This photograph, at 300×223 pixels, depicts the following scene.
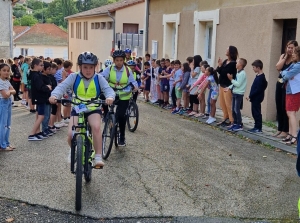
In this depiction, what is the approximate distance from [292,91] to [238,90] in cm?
167

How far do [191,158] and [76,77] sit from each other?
2664 millimetres

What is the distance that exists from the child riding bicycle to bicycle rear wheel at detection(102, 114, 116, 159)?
1.50m

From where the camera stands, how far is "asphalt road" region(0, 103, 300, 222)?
5.48 m

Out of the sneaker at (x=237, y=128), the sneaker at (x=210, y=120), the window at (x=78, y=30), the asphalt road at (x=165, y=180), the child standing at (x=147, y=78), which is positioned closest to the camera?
the asphalt road at (x=165, y=180)

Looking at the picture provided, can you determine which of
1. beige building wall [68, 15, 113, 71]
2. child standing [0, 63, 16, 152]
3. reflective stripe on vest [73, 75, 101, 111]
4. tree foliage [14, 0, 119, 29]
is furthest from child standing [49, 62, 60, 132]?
tree foliage [14, 0, 119, 29]

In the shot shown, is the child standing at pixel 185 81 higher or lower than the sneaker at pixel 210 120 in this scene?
higher

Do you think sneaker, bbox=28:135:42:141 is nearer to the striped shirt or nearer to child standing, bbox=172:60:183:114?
the striped shirt

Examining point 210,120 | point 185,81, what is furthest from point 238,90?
point 185,81

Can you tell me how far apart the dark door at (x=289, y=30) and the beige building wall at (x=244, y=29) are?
10cm

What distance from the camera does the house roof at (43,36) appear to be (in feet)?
251

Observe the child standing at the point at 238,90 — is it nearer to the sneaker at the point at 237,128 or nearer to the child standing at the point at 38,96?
the sneaker at the point at 237,128

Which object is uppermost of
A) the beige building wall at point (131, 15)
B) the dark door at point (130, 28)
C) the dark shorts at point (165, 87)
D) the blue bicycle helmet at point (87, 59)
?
the beige building wall at point (131, 15)

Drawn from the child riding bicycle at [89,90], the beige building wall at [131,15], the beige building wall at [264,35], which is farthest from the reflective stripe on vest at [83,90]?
the beige building wall at [131,15]

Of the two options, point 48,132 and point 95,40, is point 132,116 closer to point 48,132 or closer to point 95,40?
point 48,132
